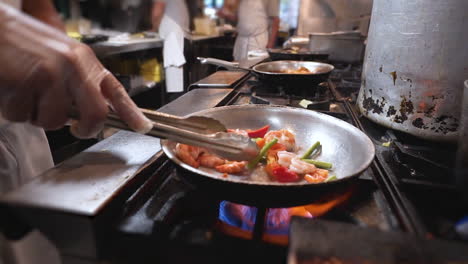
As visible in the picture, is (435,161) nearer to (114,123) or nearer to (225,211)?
(225,211)

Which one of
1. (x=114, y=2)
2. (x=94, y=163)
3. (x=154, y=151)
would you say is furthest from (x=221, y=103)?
(x=114, y=2)

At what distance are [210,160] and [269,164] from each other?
0.55 ft

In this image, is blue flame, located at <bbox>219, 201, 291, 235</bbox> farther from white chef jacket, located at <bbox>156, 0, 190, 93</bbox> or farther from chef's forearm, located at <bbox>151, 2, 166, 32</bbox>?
chef's forearm, located at <bbox>151, 2, 166, 32</bbox>

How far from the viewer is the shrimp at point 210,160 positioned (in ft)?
2.69

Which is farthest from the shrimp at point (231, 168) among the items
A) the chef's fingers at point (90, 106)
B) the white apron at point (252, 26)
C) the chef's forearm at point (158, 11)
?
the white apron at point (252, 26)

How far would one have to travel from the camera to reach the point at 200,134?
0.76 metres

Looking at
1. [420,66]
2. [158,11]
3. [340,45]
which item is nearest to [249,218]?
[420,66]

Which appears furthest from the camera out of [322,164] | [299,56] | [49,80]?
[299,56]

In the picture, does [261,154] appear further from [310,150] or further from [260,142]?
[310,150]

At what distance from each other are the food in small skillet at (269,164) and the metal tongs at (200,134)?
3 centimetres

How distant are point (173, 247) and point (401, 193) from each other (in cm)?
53

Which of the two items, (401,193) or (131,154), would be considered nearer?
(401,193)

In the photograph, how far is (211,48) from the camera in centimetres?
573

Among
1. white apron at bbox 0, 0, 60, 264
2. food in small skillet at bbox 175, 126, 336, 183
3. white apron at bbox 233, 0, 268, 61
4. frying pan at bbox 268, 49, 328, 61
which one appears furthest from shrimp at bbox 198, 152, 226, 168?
white apron at bbox 233, 0, 268, 61
